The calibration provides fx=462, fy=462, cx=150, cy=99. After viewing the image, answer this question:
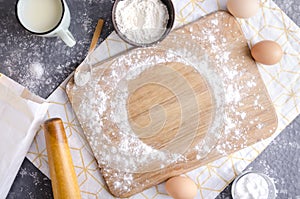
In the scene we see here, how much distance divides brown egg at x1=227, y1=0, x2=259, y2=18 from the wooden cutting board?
30 mm

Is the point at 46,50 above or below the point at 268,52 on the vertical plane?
above

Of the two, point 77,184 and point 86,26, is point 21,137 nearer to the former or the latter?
point 77,184

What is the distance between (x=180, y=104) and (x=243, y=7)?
27 cm

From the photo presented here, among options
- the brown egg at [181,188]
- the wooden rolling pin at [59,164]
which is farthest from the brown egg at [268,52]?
the wooden rolling pin at [59,164]

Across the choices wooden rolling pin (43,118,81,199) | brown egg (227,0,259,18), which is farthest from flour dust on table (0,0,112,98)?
brown egg (227,0,259,18)

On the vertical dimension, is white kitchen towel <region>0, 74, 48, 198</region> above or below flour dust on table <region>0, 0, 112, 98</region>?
below

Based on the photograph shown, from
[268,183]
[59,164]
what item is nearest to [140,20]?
[59,164]

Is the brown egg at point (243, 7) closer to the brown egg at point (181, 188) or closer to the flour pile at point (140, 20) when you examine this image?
the flour pile at point (140, 20)

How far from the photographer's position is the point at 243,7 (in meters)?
1.09

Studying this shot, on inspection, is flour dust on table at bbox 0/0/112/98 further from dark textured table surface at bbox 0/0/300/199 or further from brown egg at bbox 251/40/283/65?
brown egg at bbox 251/40/283/65

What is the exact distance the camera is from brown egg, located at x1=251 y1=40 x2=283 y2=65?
3.58 feet

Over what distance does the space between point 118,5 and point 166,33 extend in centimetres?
13

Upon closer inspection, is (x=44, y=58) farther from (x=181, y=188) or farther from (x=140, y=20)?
(x=181, y=188)

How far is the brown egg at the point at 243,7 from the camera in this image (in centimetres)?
109
